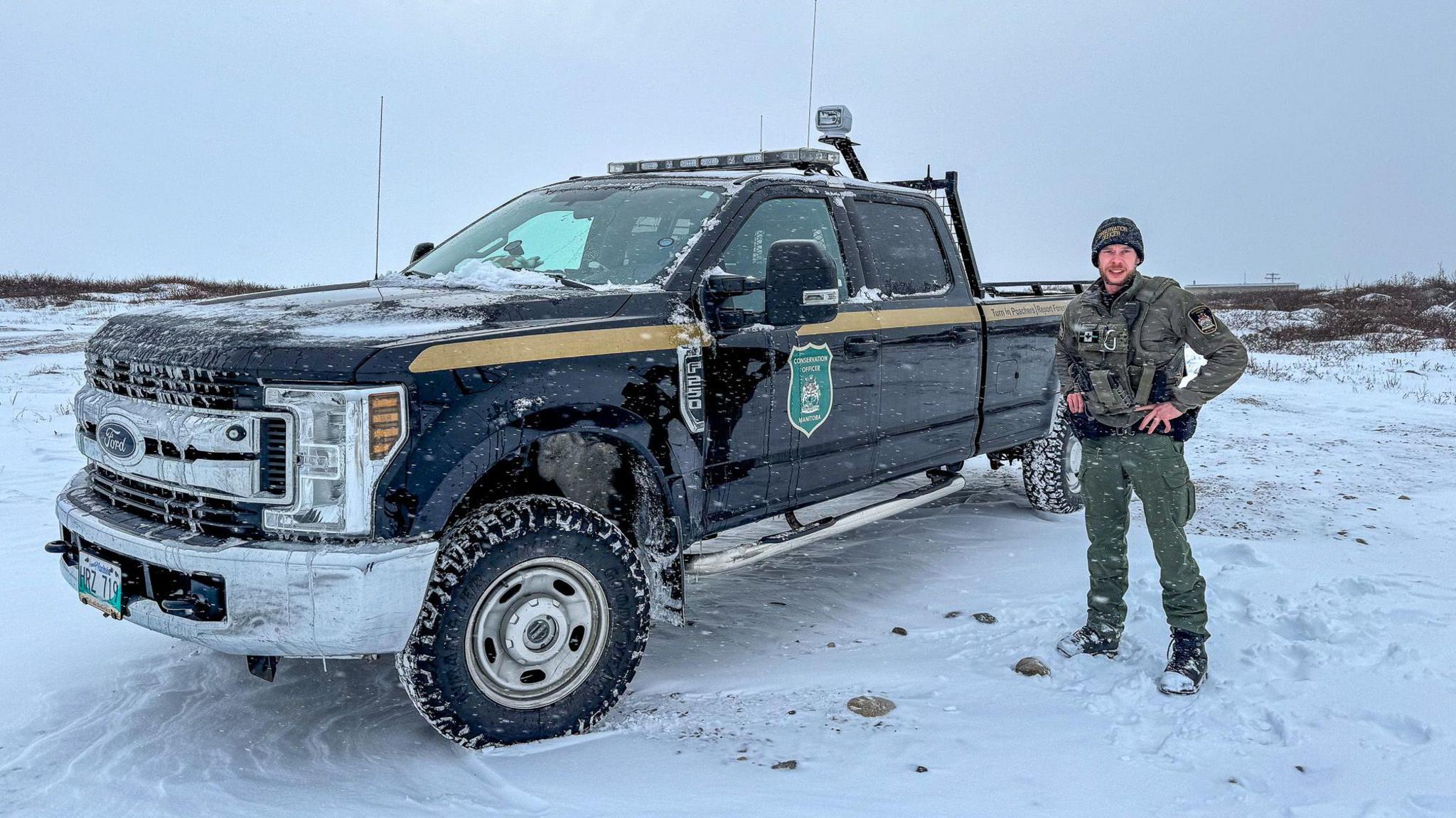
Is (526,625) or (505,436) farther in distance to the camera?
(526,625)

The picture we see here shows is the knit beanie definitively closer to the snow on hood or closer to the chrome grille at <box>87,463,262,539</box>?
the snow on hood

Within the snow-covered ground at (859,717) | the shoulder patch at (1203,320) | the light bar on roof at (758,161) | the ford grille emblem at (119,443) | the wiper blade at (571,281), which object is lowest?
the snow-covered ground at (859,717)

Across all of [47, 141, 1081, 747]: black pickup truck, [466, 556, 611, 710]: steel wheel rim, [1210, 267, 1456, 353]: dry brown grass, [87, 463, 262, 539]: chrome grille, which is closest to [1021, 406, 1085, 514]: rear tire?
[47, 141, 1081, 747]: black pickup truck

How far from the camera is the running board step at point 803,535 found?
4103 mm

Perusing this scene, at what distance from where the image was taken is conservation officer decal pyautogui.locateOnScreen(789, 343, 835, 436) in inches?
169

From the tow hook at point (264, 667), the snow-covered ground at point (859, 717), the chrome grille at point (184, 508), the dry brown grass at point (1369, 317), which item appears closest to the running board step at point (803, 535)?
the snow-covered ground at point (859, 717)

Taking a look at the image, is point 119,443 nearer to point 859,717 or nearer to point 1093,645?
point 859,717

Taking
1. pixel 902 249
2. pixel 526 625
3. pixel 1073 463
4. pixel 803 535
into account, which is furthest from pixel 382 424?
pixel 1073 463

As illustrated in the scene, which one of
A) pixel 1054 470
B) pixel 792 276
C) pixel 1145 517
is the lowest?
pixel 1054 470

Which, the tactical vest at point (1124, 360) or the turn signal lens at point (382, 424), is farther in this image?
the tactical vest at point (1124, 360)

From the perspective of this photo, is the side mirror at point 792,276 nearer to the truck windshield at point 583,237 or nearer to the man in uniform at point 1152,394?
the truck windshield at point 583,237

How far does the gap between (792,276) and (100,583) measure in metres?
2.53

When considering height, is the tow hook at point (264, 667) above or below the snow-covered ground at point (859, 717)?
above

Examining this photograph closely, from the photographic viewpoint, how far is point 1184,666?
12.7 feet
